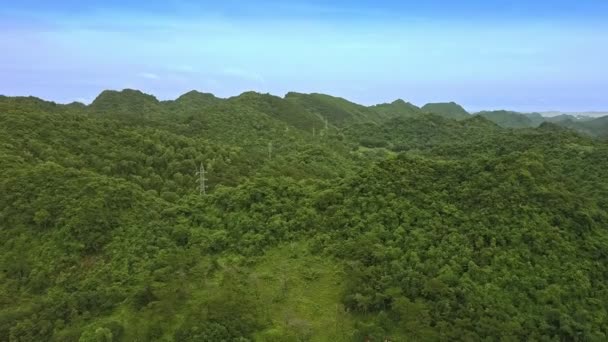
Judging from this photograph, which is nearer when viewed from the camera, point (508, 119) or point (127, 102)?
point (127, 102)

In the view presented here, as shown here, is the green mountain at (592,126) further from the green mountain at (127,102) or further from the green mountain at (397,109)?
the green mountain at (127,102)

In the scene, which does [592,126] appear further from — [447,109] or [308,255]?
[308,255]

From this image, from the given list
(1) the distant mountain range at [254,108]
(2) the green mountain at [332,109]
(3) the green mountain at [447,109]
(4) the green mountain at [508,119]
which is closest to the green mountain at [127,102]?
(1) the distant mountain range at [254,108]

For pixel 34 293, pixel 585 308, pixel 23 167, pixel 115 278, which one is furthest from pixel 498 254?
pixel 23 167

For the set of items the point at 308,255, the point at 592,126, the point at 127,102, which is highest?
Result: the point at 127,102

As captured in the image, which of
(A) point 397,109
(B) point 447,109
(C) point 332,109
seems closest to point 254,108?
(C) point 332,109

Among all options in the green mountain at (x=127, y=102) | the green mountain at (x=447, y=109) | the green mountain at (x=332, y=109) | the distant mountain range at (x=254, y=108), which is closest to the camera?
the distant mountain range at (x=254, y=108)

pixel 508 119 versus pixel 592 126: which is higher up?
pixel 508 119

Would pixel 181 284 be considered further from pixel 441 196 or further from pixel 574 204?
pixel 574 204
